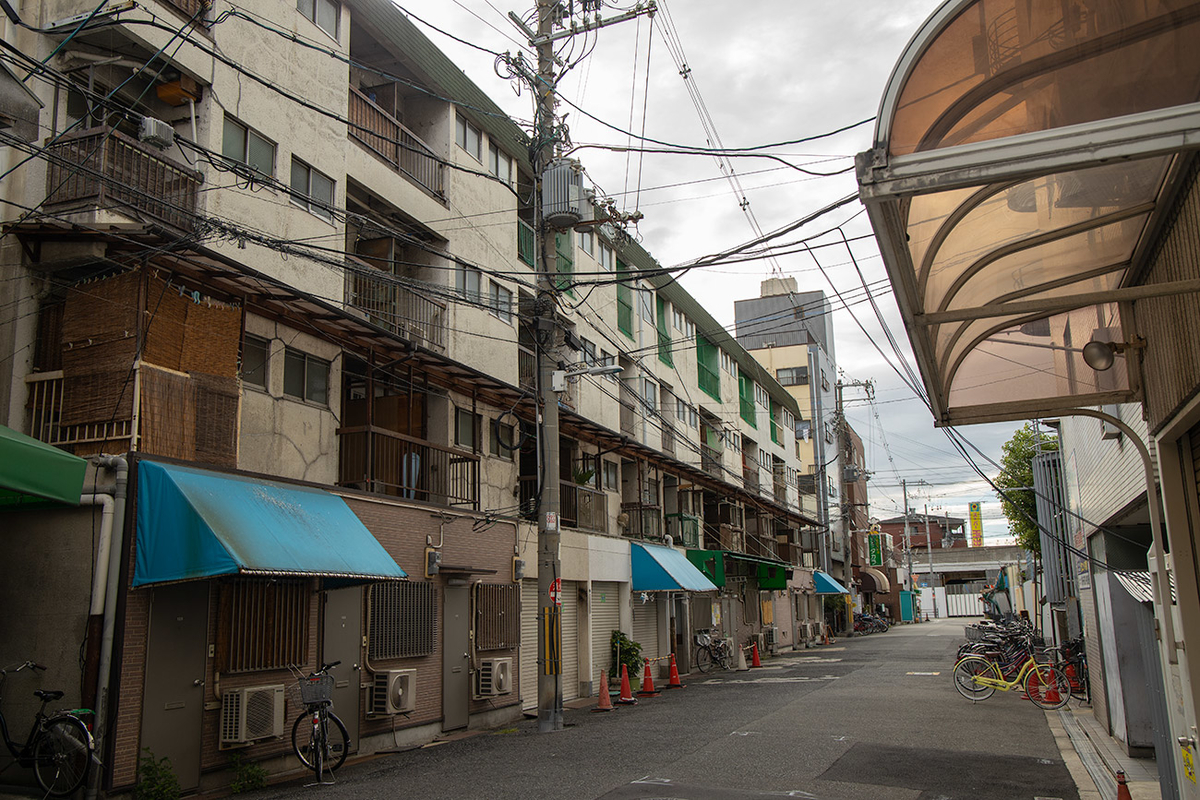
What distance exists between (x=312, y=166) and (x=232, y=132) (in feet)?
6.01

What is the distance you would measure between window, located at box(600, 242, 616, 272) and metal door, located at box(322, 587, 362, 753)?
16109 mm

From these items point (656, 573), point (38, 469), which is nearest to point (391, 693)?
point (38, 469)

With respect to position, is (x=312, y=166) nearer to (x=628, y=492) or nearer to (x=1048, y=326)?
(x=1048, y=326)

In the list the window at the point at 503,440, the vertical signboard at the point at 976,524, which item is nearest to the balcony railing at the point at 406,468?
the window at the point at 503,440

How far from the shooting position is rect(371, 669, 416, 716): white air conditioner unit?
1405 cm

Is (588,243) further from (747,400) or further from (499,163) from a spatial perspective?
(747,400)

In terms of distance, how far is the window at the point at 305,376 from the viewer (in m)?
14.1

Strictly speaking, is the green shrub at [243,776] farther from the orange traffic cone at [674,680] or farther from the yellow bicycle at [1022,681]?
the orange traffic cone at [674,680]

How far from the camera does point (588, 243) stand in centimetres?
2722

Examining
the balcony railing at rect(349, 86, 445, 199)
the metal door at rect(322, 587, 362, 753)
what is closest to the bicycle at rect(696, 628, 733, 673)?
the balcony railing at rect(349, 86, 445, 199)

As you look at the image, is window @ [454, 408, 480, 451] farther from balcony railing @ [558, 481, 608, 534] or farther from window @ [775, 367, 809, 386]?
window @ [775, 367, 809, 386]

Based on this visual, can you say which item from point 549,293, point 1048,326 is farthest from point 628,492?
point 1048,326

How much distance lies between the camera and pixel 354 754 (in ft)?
44.7

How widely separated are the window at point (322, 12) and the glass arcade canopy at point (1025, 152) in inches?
514
